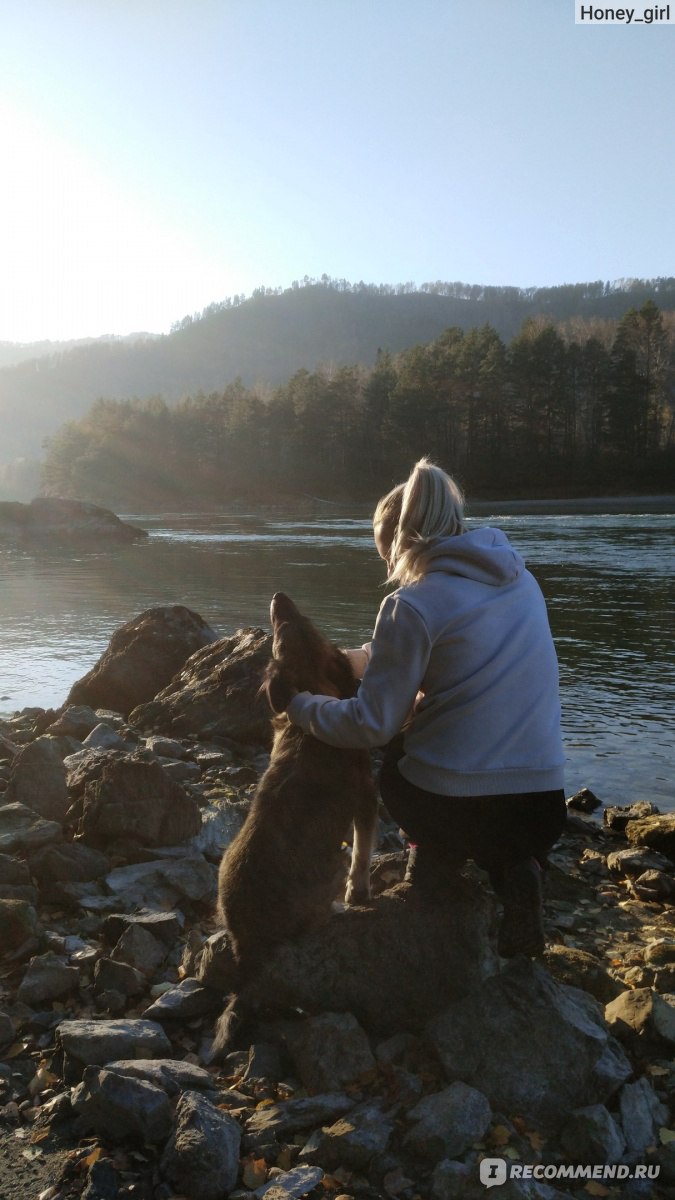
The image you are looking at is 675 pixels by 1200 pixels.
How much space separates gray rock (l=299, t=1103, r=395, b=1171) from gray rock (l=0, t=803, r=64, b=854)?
2.56m

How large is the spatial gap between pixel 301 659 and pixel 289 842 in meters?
0.75

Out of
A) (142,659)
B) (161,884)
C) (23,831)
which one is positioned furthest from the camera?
(142,659)

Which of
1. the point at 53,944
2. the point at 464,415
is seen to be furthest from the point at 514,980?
the point at 464,415

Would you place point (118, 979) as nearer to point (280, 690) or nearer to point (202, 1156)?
point (202, 1156)

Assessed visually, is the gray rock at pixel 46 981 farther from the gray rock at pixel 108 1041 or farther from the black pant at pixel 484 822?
the black pant at pixel 484 822

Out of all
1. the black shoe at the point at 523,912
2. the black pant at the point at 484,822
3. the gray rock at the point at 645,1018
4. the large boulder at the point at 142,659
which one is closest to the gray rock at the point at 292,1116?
the black shoe at the point at 523,912

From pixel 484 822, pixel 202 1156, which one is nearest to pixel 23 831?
pixel 202 1156

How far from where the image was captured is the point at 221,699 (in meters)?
7.89

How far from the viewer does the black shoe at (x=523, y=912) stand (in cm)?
345

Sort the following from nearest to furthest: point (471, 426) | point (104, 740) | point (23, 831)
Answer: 1. point (23, 831)
2. point (104, 740)
3. point (471, 426)

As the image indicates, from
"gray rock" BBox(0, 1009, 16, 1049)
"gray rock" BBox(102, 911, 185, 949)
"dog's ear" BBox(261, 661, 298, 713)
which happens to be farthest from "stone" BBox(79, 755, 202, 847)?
"dog's ear" BBox(261, 661, 298, 713)

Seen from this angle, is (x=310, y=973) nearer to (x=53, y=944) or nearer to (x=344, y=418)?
(x=53, y=944)

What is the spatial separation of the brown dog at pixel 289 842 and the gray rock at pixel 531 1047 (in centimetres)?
71

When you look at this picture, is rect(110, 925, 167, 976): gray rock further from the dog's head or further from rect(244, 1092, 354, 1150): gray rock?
the dog's head
